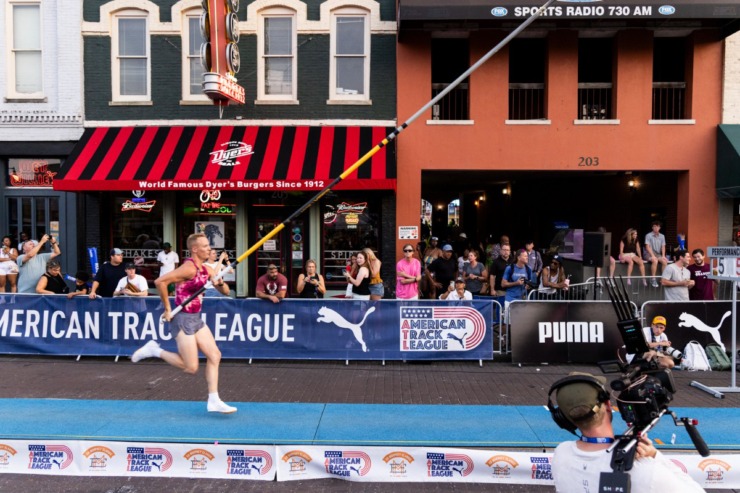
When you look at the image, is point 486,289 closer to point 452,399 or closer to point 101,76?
point 452,399

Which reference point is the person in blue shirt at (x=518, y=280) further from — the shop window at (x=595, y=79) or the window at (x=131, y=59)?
the window at (x=131, y=59)

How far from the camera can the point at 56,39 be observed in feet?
46.3

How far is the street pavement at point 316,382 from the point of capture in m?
7.75

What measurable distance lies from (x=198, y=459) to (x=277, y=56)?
1106cm

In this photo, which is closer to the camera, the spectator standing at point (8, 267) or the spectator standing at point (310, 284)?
the spectator standing at point (310, 284)

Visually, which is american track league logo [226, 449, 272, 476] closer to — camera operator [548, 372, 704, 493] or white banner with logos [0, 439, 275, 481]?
white banner with logos [0, 439, 275, 481]

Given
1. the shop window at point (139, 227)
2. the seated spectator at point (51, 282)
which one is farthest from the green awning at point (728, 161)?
the seated spectator at point (51, 282)

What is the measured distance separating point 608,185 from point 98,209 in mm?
14444

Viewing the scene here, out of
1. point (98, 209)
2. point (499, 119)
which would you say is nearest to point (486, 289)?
point (499, 119)

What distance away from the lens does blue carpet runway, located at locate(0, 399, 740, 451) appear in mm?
5836

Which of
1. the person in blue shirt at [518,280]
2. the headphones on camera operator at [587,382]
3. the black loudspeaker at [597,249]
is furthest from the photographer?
the person in blue shirt at [518,280]

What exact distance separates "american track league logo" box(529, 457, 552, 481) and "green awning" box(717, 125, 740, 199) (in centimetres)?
1072

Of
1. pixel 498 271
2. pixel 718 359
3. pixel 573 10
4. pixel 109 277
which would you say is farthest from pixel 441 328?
pixel 573 10

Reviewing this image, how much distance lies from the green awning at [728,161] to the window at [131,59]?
45.1ft
